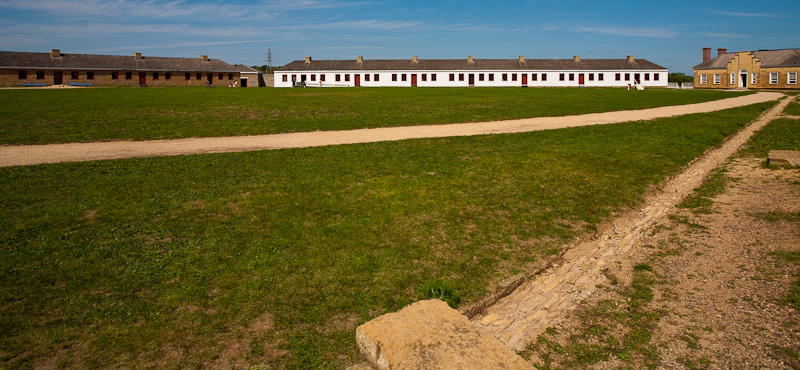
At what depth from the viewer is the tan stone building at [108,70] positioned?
66.9 meters

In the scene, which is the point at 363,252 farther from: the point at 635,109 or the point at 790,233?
the point at 635,109

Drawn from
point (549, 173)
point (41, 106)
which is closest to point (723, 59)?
point (549, 173)

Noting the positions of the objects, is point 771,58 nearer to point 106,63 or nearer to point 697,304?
point 697,304

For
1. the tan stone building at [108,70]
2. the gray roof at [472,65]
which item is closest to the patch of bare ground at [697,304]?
the tan stone building at [108,70]

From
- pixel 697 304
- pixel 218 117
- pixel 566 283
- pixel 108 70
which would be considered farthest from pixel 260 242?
pixel 108 70

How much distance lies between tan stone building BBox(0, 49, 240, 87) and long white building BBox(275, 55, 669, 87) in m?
11.9

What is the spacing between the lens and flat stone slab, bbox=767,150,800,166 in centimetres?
1264

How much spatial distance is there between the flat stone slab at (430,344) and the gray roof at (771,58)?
282 feet

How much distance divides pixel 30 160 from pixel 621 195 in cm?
1420

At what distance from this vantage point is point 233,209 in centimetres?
880

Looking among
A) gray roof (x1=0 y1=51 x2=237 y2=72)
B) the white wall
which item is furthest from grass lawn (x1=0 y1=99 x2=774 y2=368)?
the white wall

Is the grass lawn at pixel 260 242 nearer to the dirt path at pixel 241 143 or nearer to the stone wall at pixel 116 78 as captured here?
the dirt path at pixel 241 143

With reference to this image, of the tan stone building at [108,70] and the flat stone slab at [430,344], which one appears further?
the tan stone building at [108,70]

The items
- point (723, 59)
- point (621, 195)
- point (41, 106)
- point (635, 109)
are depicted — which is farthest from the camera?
point (723, 59)
